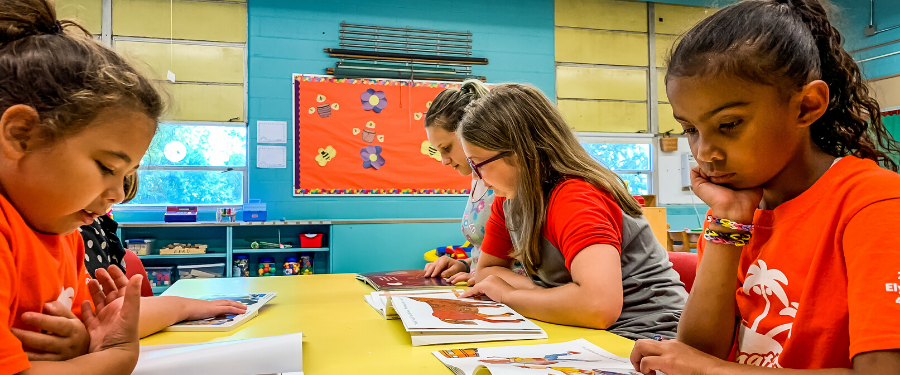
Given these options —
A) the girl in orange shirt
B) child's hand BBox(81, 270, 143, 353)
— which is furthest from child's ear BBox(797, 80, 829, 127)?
child's hand BBox(81, 270, 143, 353)

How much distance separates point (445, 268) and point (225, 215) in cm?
348

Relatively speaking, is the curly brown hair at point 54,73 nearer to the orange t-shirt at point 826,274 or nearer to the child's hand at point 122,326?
the child's hand at point 122,326

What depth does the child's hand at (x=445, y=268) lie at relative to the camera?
1788 millimetres

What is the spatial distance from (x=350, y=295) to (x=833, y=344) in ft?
3.75

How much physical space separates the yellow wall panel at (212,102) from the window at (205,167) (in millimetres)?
105

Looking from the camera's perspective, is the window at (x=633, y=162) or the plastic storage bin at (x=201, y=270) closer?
the plastic storage bin at (x=201, y=270)

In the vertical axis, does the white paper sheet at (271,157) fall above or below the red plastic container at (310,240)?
above

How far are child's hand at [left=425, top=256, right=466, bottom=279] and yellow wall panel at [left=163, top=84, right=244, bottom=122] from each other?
3815 mm

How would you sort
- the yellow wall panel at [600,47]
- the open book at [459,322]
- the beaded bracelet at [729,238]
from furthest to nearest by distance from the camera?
the yellow wall panel at [600,47] < the open book at [459,322] < the beaded bracelet at [729,238]

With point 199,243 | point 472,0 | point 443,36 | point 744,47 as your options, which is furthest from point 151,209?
point 744,47

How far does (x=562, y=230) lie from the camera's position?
1188 mm

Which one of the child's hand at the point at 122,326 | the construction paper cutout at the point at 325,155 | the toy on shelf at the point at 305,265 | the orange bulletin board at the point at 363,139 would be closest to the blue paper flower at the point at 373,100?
the orange bulletin board at the point at 363,139

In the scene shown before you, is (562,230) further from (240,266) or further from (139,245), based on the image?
(139,245)

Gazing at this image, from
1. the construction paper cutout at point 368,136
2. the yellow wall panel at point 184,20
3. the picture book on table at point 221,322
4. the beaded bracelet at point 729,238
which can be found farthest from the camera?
the construction paper cutout at point 368,136
